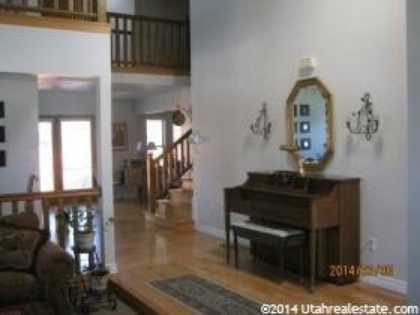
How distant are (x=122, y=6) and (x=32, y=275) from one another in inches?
298

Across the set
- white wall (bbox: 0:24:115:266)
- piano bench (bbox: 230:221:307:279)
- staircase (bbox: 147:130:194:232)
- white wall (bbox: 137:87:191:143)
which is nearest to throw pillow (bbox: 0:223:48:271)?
white wall (bbox: 0:24:115:266)

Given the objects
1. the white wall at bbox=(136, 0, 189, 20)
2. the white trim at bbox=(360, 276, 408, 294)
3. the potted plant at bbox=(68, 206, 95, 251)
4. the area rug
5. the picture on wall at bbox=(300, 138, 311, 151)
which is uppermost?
the white wall at bbox=(136, 0, 189, 20)

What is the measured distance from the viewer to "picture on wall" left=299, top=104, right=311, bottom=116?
5.30 m

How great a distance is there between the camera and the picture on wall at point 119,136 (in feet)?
38.0

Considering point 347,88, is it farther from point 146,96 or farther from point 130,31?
point 146,96

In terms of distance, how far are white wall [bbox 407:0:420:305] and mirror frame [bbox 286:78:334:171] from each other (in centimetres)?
240

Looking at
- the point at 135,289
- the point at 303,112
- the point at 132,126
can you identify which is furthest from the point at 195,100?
the point at 132,126

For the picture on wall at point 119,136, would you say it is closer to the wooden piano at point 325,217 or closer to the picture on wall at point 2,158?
the picture on wall at point 2,158

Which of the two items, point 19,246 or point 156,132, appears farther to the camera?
point 156,132

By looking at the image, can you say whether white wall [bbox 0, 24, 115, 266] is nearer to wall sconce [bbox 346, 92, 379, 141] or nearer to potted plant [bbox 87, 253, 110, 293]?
potted plant [bbox 87, 253, 110, 293]

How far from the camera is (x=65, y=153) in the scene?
1089 cm

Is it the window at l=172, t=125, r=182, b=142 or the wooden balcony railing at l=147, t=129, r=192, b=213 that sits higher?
the window at l=172, t=125, r=182, b=142
